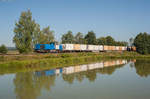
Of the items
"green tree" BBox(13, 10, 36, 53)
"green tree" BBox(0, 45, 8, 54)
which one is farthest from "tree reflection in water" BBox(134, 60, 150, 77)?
"green tree" BBox(0, 45, 8, 54)

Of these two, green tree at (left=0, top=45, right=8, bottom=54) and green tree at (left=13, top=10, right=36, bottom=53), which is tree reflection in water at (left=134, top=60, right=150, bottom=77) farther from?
green tree at (left=0, top=45, right=8, bottom=54)

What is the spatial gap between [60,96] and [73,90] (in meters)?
2.01

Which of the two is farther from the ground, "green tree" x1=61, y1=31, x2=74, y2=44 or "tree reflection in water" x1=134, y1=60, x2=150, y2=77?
"green tree" x1=61, y1=31, x2=74, y2=44

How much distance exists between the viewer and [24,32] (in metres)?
38.4

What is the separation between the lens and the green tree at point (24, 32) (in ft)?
123

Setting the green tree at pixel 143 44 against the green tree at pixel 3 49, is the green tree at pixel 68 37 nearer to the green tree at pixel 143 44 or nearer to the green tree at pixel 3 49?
the green tree at pixel 143 44

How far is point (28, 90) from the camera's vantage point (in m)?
14.2

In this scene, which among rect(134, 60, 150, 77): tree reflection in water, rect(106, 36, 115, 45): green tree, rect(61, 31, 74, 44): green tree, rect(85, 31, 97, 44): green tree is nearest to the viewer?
rect(134, 60, 150, 77): tree reflection in water

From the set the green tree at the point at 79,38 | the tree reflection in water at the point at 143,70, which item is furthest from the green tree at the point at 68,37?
the tree reflection in water at the point at 143,70

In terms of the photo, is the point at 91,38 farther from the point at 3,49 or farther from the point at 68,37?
the point at 3,49

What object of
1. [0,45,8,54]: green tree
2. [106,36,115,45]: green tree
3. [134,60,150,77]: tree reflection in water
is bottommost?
[134,60,150,77]: tree reflection in water

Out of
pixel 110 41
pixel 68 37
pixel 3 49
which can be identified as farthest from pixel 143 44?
pixel 3 49

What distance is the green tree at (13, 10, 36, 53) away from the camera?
123 feet

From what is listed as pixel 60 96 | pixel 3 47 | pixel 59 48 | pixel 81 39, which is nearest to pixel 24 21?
pixel 3 47
